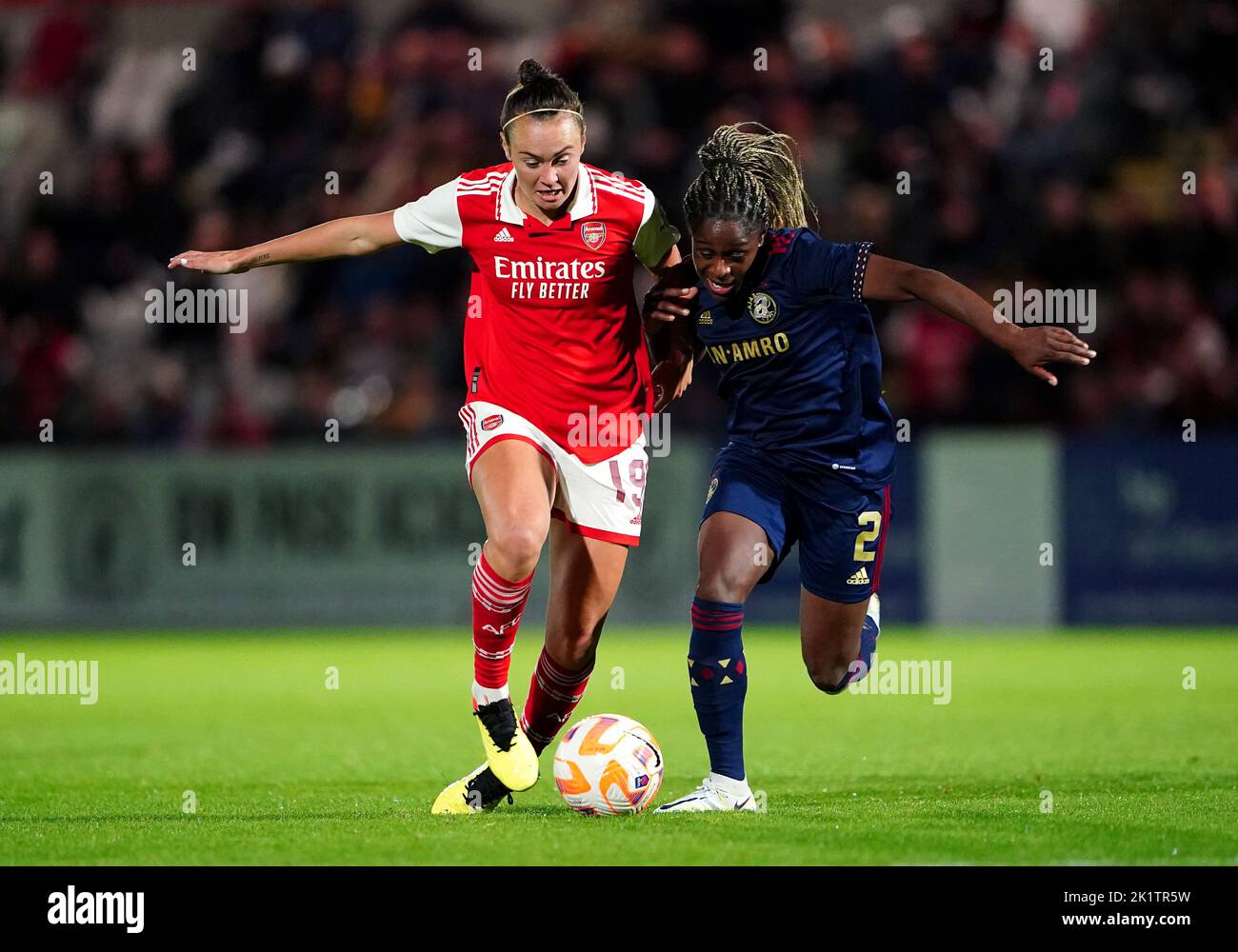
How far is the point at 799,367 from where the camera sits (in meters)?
7.07

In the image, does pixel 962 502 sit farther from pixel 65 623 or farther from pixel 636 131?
pixel 65 623

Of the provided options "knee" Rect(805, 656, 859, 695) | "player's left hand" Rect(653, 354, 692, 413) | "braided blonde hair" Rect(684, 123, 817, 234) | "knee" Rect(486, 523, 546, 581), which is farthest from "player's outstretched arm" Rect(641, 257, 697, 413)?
"knee" Rect(805, 656, 859, 695)

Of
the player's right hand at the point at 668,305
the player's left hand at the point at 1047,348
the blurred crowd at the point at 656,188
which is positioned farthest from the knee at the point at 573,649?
the blurred crowd at the point at 656,188

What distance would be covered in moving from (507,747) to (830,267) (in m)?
2.14

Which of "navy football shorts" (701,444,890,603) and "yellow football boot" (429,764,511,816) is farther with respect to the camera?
"navy football shorts" (701,444,890,603)

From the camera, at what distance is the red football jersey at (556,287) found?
272 inches

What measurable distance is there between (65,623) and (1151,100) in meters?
10.9

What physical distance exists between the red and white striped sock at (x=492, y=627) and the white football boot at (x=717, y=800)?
77 cm

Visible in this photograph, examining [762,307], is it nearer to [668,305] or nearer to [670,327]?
[668,305]

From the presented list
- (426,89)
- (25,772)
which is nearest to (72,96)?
(426,89)

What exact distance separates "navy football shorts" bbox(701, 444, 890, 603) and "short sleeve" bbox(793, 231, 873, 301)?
77 centimetres

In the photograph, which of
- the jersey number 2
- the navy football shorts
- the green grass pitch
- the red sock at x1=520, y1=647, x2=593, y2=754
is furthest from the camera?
the jersey number 2

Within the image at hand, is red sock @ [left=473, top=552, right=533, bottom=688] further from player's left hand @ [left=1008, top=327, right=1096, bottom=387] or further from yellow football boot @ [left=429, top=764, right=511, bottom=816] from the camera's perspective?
player's left hand @ [left=1008, top=327, right=1096, bottom=387]

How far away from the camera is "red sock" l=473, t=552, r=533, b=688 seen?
263 inches
